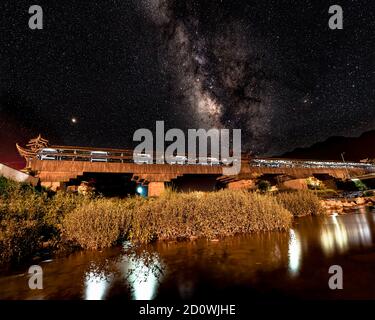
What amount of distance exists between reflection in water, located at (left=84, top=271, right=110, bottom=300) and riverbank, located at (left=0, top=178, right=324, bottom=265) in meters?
2.75

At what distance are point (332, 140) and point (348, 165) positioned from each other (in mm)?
104730

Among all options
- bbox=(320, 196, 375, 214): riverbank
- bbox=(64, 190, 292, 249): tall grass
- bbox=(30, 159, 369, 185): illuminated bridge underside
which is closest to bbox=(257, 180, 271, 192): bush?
bbox=(30, 159, 369, 185): illuminated bridge underside

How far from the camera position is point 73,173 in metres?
14.2

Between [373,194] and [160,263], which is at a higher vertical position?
[373,194]

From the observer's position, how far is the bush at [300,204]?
14102mm

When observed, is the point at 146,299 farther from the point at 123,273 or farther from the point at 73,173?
the point at 73,173

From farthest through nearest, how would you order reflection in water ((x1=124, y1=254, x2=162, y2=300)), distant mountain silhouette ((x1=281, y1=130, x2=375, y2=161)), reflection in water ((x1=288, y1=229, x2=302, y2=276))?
Answer: 1. distant mountain silhouette ((x1=281, y1=130, x2=375, y2=161))
2. reflection in water ((x1=288, y1=229, x2=302, y2=276))
3. reflection in water ((x1=124, y1=254, x2=162, y2=300))

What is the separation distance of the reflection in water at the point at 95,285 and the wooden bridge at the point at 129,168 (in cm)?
1048

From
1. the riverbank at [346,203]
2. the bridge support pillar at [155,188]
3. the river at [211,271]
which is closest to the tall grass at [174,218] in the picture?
the river at [211,271]

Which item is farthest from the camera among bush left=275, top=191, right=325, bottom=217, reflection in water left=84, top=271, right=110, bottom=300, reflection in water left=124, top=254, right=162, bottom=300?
bush left=275, top=191, right=325, bottom=217

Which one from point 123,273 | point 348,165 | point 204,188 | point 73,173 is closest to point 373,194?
point 348,165

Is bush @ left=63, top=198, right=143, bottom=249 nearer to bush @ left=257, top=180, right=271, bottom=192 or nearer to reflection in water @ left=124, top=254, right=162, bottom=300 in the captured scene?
reflection in water @ left=124, top=254, right=162, bottom=300

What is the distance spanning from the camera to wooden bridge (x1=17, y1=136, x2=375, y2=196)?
1391 centimetres

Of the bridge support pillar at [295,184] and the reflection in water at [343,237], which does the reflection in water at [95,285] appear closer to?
the reflection in water at [343,237]
